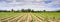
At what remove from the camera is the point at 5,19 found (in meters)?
4.44

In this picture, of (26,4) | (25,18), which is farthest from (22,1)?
(25,18)

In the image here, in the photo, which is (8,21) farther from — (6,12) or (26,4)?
(26,4)

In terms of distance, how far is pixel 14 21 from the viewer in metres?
4.36

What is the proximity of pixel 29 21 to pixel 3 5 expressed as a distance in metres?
0.78

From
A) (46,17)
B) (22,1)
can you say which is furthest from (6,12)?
(46,17)

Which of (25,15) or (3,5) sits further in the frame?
(25,15)

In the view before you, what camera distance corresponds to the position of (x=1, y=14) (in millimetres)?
4547

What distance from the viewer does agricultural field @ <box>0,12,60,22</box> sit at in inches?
174

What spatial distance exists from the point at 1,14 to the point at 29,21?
77 cm

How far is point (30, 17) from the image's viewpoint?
181 inches

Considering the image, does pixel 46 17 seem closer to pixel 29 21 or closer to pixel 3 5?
pixel 29 21

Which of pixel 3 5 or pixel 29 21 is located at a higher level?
pixel 3 5

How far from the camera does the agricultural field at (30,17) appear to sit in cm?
442

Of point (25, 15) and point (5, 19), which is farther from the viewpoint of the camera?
point (25, 15)
